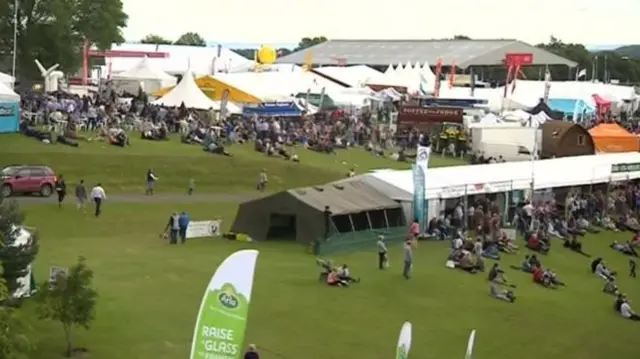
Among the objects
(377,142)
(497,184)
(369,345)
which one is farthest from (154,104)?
(369,345)

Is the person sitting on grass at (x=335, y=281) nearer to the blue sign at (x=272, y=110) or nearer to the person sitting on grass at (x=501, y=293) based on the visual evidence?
the person sitting on grass at (x=501, y=293)

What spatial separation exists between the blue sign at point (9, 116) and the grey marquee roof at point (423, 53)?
84.0m

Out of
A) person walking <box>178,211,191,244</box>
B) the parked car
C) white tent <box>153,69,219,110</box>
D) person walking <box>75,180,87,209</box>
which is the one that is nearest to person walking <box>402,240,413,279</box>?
person walking <box>178,211,191,244</box>

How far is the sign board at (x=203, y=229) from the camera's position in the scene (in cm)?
3325

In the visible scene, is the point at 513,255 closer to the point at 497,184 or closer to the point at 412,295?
the point at 497,184

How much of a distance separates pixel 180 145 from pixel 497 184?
15.9m

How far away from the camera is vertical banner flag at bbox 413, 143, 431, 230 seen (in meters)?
35.1

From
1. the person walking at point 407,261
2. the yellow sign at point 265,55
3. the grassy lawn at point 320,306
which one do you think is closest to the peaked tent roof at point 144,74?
the yellow sign at point 265,55

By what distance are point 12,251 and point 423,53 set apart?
118 m

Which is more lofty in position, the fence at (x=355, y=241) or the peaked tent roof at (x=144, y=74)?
the peaked tent roof at (x=144, y=74)

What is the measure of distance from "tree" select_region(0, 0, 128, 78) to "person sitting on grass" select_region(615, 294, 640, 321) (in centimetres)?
4793

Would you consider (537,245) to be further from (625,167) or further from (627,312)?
(625,167)

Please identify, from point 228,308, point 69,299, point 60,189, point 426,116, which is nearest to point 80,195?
point 60,189

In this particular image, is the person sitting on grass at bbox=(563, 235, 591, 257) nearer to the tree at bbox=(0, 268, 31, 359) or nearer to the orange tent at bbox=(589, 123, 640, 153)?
the orange tent at bbox=(589, 123, 640, 153)
